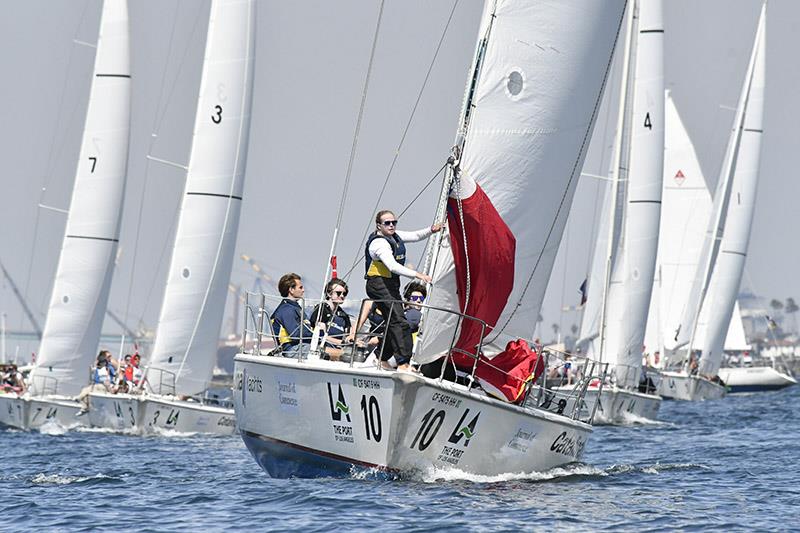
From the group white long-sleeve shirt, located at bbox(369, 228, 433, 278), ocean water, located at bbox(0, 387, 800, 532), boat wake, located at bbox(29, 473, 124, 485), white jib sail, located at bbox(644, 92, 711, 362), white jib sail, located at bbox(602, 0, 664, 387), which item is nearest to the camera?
ocean water, located at bbox(0, 387, 800, 532)

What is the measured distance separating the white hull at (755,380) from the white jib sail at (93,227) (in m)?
35.7

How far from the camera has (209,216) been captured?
108 ft

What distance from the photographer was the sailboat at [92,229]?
35844 mm

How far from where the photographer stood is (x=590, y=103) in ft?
52.4

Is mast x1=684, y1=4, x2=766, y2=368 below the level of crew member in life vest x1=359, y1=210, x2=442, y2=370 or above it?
above

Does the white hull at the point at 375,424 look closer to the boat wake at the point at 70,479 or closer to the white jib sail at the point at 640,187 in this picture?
the boat wake at the point at 70,479

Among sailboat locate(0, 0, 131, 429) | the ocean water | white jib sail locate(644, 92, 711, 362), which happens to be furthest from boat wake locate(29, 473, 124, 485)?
white jib sail locate(644, 92, 711, 362)

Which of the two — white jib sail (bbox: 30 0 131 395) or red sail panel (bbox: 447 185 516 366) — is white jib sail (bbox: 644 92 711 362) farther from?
red sail panel (bbox: 447 185 516 366)

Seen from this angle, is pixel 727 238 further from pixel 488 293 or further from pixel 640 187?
pixel 488 293

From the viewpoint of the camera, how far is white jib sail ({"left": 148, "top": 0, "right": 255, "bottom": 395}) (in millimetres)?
32844

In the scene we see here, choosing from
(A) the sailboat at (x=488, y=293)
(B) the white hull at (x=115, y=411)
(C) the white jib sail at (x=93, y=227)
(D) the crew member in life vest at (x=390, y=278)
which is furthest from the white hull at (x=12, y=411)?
(D) the crew member in life vest at (x=390, y=278)

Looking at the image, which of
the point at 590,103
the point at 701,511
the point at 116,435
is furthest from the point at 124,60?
the point at 701,511

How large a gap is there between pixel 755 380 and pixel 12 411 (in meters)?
39.9

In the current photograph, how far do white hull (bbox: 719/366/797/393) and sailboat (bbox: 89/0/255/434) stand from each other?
36144 mm
